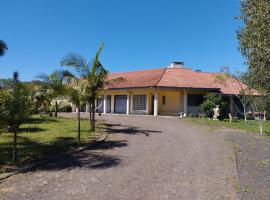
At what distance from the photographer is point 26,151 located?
10.7 meters

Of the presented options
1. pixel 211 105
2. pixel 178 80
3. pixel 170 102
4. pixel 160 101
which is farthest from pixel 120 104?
pixel 211 105

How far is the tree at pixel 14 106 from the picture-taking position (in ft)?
29.3

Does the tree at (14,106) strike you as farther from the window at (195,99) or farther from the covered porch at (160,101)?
the window at (195,99)

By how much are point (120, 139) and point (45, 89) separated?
1264 cm

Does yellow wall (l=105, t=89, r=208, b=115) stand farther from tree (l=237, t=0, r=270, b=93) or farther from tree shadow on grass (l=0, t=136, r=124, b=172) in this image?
tree shadow on grass (l=0, t=136, r=124, b=172)

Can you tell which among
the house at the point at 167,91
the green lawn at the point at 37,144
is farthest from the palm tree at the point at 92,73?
the house at the point at 167,91

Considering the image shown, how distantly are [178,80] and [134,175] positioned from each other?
81.2ft

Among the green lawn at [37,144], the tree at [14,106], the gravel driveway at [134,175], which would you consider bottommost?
the gravel driveway at [134,175]

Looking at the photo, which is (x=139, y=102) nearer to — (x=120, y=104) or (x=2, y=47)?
(x=120, y=104)

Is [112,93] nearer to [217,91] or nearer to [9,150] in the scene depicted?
[217,91]

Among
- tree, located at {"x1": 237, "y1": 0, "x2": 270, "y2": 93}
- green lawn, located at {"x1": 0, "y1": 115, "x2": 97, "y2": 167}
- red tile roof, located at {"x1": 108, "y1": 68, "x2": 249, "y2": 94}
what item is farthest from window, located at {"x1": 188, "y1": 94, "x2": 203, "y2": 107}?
green lawn, located at {"x1": 0, "y1": 115, "x2": 97, "y2": 167}

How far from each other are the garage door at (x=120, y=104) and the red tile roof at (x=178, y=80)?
1.44m

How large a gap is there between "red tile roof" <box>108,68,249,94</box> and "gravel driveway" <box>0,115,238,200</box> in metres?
18.9

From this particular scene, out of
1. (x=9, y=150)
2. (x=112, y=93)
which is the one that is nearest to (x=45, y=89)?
(x=112, y=93)
